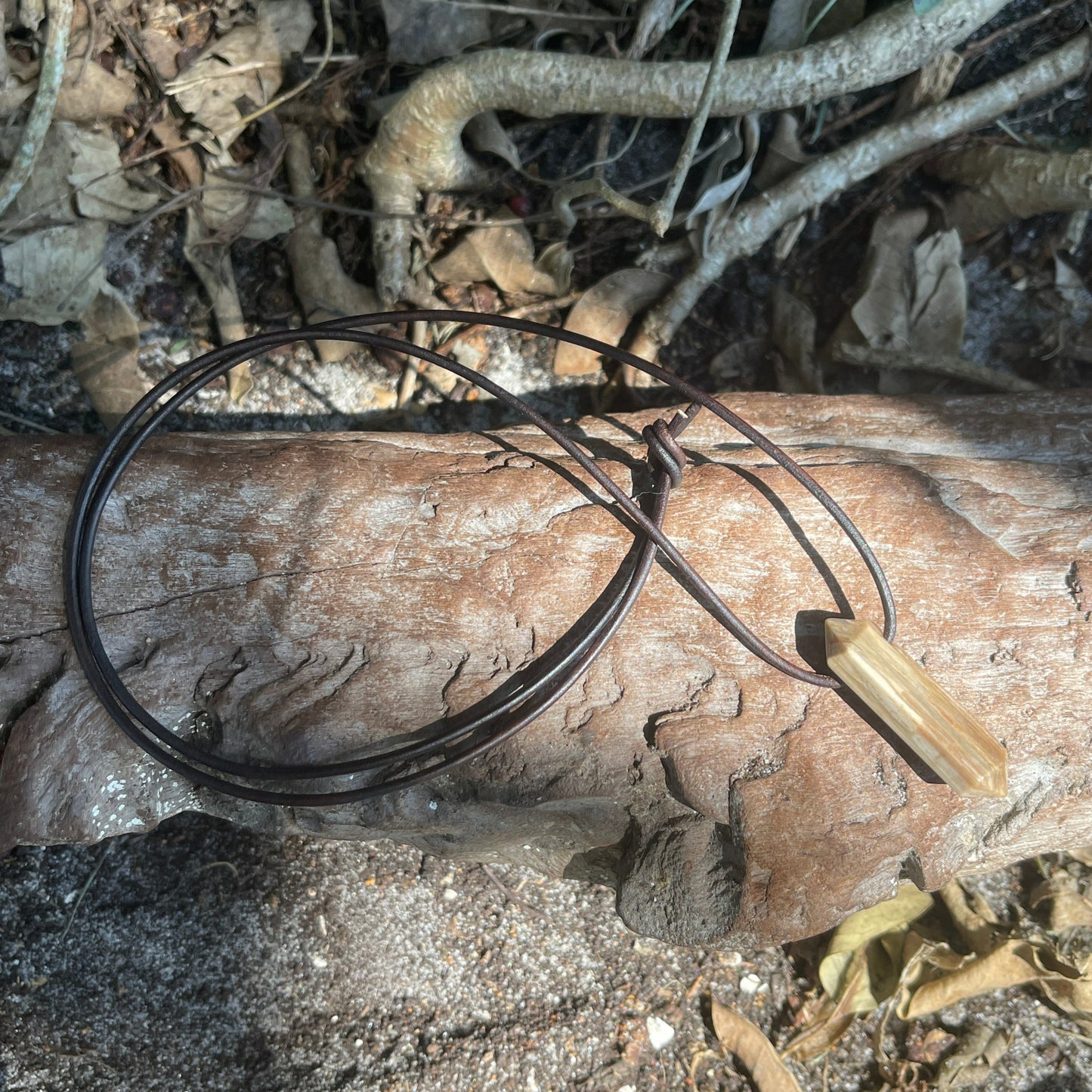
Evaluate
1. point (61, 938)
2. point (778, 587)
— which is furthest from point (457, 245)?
point (61, 938)

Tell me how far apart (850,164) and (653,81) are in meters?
0.53

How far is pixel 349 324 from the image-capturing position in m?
1.62

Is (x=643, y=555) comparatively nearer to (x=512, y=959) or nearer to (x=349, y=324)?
(x=349, y=324)

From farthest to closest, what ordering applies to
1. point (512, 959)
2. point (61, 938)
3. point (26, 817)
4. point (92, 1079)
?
point (512, 959) → point (61, 938) → point (92, 1079) → point (26, 817)

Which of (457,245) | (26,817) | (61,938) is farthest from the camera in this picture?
(457,245)

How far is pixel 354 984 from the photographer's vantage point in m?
1.72

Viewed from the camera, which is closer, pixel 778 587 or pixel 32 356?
pixel 778 587

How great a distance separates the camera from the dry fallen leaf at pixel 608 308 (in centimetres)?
210

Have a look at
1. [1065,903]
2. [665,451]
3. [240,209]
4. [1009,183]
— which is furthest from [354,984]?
[1009,183]

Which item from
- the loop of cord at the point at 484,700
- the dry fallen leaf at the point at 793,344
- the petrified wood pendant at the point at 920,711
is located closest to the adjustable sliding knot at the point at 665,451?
the loop of cord at the point at 484,700

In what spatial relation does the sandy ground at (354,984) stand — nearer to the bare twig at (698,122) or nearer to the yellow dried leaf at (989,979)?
the yellow dried leaf at (989,979)

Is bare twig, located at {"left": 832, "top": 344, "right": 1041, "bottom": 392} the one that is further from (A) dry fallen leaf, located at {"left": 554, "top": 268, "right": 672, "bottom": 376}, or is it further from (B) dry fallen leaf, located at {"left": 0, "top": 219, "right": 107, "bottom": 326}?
(B) dry fallen leaf, located at {"left": 0, "top": 219, "right": 107, "bottom": 326}

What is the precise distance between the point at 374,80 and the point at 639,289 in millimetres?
824

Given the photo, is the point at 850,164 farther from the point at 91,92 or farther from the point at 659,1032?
the point at 659,1032
